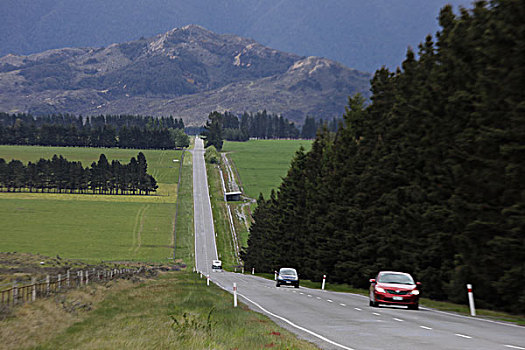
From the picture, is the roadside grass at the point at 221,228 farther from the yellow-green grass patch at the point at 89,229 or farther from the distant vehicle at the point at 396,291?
the distant vehicle at the point at 396,291

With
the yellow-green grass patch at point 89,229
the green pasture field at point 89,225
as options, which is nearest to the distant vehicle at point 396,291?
the green pasture field at point 89,225

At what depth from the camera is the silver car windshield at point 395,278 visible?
29.0 m

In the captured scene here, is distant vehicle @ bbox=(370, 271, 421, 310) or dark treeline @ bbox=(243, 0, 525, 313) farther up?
dark treeline @ bbox=(243, 0, 525, 313)

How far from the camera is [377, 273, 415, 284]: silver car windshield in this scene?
2902 cm

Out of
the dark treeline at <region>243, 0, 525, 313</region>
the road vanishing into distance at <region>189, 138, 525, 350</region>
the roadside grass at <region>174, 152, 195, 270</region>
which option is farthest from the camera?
the roadside grass at <region>174, 152, 195, 270</region>

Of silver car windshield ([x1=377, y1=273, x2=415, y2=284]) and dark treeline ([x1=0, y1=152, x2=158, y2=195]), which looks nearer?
silver car windshield ([x1=377, y1=273, x2=415, y2=284])

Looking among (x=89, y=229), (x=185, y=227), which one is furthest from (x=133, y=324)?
(x=185, y=227)

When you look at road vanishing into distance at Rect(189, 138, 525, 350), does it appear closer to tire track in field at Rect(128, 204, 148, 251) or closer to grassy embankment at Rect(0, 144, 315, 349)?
grassy embankment at Rect(0, 144, 315, 349)

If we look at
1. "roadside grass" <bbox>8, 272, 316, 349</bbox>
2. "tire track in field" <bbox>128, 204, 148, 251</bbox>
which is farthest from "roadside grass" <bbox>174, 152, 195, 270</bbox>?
"roadside grass" <bbox>8, 272, 316, 349</bbox>

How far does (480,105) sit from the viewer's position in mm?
28844

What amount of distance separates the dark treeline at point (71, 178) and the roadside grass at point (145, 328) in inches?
5435

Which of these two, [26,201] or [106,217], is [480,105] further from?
[26,201]

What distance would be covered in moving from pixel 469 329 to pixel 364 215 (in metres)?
26.8

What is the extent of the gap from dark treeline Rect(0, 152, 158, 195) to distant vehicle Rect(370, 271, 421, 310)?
144758 millimetres
